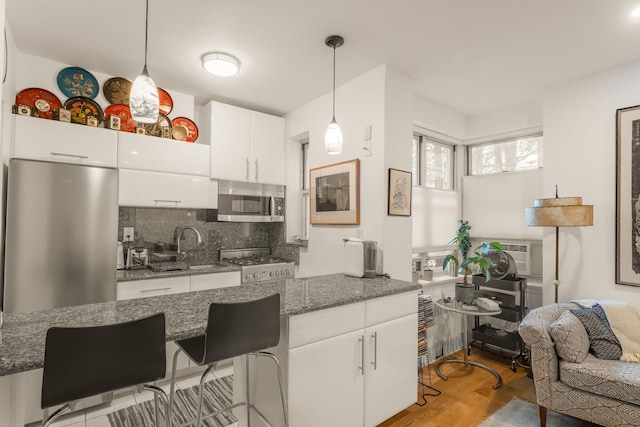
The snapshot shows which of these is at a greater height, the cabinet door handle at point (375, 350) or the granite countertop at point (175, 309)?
the granite countertop at point (175, 309)

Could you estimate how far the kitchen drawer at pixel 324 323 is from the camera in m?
1.71

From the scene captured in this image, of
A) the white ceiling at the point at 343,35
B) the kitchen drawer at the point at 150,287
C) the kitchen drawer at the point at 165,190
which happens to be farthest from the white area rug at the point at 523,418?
the kitchen drawer at the point at 165,190

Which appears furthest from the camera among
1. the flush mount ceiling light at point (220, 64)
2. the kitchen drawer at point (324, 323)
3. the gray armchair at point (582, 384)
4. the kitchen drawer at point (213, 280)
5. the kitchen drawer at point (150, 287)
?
the kitchen drawer at point (213, 280)

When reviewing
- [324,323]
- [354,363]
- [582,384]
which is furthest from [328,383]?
[582,384]

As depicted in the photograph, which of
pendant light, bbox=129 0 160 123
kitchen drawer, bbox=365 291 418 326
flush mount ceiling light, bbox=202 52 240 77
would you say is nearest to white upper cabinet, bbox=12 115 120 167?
flush mount ceiling light, bbox=202 52 240 77

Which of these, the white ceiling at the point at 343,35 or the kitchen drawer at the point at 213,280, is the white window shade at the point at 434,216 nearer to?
the white ceiling at the point at 343,35

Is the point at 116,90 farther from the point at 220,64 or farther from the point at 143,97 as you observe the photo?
the point at 143,97

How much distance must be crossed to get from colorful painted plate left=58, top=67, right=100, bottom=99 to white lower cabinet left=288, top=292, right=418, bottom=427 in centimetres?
267

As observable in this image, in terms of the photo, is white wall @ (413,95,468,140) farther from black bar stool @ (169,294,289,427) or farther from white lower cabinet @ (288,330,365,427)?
black bar stool @ (169,294,289,427)

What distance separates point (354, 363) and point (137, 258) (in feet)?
7.45

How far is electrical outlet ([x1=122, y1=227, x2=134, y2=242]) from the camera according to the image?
3127 millimetres

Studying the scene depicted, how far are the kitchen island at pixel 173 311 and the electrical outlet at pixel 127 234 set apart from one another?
1620 millimetres

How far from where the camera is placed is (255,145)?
11.9 feet

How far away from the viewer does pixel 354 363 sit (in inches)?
76.7
